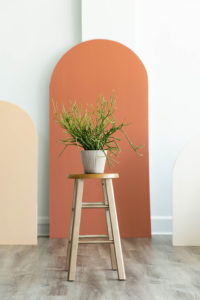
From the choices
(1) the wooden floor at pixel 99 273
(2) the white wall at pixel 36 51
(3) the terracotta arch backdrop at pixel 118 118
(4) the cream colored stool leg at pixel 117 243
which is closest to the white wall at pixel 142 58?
(2) the white wall at pixel 36 51

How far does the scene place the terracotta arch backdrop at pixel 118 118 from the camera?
3.56 metres

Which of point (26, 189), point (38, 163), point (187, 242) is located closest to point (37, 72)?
point (38, 163)

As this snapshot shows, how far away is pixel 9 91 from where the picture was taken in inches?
146

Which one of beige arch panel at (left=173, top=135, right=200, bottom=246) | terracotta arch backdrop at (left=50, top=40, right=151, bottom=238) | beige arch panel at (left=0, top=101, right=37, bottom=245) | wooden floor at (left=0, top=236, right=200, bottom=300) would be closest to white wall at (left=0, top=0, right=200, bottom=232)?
terracotta arch backdrop at (left=50, top=40, right=151, bottom=238)

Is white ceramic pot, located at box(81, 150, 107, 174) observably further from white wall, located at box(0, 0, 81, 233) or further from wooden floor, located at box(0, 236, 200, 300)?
white wall, located at box(0, 0, 81, 233)

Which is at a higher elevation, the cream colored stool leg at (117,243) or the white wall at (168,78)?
the white wall at (168,78)

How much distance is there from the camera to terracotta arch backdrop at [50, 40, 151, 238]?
11.7 feet

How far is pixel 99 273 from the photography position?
241 cm

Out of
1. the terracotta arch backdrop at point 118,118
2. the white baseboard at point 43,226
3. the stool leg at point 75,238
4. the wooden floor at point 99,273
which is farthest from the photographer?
the white baseboard at point 43,226

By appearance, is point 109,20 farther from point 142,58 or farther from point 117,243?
point 117,243

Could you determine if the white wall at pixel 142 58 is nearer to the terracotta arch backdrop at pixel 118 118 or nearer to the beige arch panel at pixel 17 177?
the terracotta arch backdrop at pixel 118 118

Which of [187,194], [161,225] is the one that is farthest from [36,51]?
[161,225]

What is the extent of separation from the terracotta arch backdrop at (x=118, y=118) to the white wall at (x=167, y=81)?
0.19 m

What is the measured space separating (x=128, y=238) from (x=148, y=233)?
19 cm
